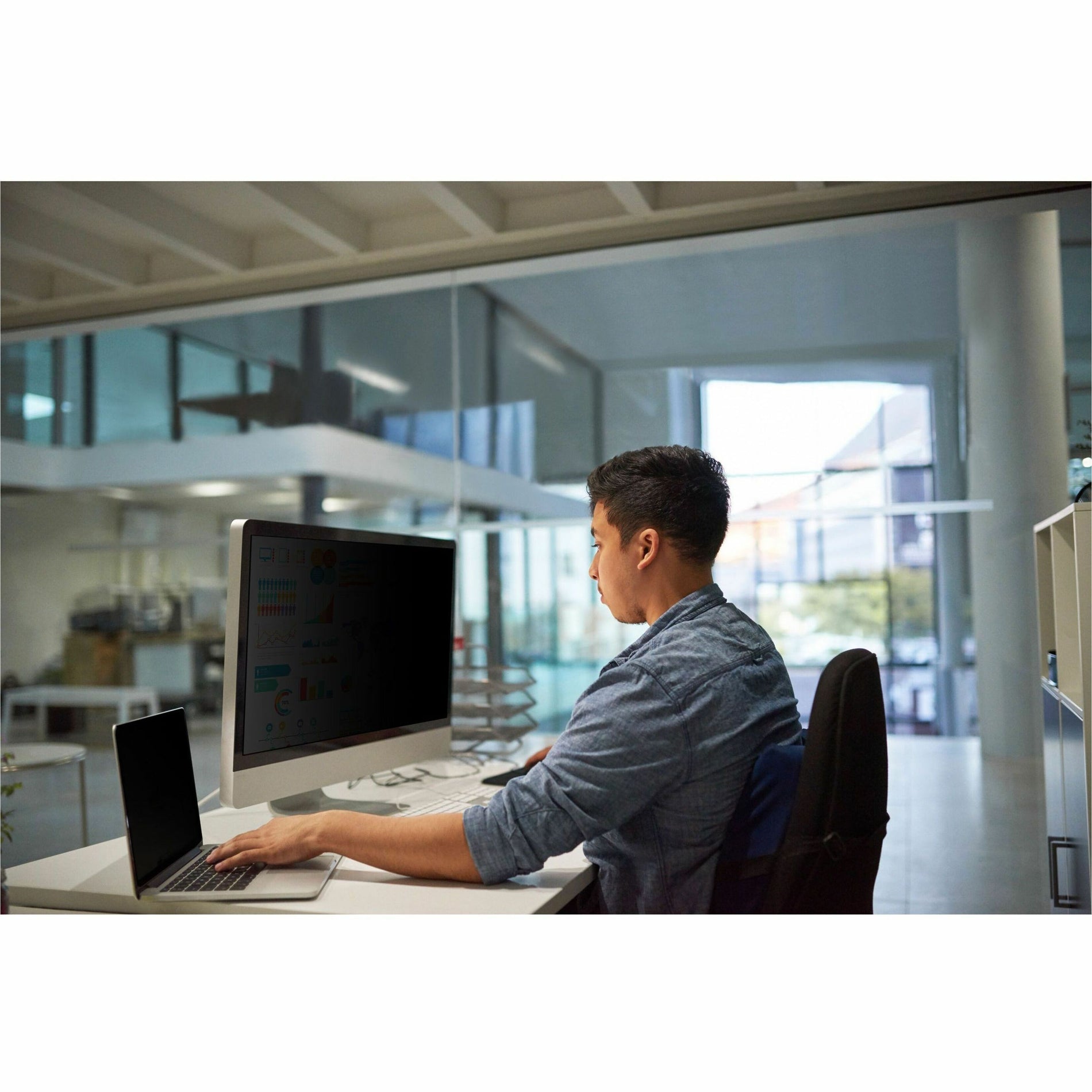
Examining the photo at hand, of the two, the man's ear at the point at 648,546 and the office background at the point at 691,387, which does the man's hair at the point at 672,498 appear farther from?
the office background at the point at 691,387

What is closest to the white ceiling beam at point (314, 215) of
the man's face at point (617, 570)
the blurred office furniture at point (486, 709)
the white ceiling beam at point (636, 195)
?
the white ceiling beam at point (636, 195)

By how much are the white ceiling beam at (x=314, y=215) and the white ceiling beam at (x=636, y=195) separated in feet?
3.89

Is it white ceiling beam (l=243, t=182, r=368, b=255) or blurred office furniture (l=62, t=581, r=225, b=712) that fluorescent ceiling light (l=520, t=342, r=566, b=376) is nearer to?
white ceiling beam (l=243, t=182, r=368, b=255)

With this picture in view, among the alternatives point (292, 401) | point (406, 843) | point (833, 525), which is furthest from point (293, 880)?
point (292, 401)

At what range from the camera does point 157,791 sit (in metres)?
1.46

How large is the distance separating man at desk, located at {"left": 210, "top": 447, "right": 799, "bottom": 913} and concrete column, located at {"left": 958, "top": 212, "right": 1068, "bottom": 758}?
268 cm

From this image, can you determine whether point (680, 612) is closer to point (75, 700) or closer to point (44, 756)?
point (44, 756)

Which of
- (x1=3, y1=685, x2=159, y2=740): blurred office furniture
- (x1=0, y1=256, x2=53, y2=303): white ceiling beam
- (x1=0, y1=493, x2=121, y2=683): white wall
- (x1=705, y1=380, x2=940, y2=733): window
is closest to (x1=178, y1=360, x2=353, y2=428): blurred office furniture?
(x1=0, y1=256, x2=53, y2=303): white ceiling beam

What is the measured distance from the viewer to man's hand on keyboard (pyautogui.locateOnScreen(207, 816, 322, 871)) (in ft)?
4.83

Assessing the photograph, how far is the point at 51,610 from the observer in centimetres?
644

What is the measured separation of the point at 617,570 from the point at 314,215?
3037mm
